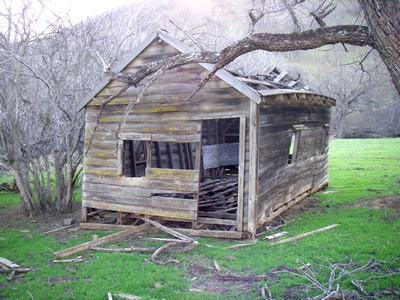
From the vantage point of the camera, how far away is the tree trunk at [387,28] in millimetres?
4016

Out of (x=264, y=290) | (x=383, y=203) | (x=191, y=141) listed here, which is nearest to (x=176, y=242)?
(x=191, y=141)

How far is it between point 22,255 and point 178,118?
4487 millimetres

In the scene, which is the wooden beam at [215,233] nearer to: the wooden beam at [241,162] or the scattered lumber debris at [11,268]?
the wooden beam at [241,162]

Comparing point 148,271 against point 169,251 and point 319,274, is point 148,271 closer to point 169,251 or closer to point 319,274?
point 169,251

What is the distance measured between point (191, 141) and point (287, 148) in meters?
3.01

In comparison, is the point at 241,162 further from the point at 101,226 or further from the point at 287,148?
the point at 101,226

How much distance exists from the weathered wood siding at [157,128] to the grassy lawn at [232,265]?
893 mm

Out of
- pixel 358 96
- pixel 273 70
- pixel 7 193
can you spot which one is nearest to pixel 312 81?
pixel 358 96

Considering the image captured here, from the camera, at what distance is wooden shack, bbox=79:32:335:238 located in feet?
27.4

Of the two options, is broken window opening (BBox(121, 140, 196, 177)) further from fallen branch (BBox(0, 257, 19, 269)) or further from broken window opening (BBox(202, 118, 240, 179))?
fallen branch (BBox(0, 257, 19, 269))

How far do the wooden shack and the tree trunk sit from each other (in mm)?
3817

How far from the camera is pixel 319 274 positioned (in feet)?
20.0

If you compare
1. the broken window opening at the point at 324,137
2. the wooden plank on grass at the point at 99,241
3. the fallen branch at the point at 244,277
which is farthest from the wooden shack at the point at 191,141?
the broken window opening at the point at 324,137

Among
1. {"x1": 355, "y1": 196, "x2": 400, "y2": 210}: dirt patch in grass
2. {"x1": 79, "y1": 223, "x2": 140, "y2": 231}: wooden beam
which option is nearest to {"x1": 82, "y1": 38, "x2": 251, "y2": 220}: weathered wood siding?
{"x1": 79, "y1": 223, "x2": 140, "y2": 231}: wooden beam
